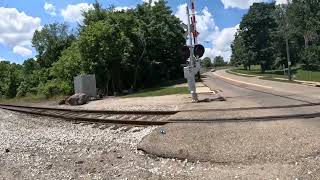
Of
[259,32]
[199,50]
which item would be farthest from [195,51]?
[259,32]

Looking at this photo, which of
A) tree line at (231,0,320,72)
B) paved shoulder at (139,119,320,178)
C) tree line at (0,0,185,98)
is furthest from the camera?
tree line at (231,0,320,72)

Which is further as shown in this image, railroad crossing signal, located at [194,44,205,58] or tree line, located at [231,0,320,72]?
tree line, located at [231,0,320,72]

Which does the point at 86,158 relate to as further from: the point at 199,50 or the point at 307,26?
the point at 307,26

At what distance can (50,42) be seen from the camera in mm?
96188

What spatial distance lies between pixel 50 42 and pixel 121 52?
1988 inches

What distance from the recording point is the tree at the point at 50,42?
3770 inches

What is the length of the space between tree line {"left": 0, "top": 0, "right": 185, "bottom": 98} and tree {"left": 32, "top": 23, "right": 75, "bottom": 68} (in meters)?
8.60

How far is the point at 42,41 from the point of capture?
97.6 meters

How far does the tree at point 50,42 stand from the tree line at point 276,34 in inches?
1501

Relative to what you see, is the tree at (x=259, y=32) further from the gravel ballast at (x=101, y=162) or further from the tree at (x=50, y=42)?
the gravel ballast at (x=101, y=162)

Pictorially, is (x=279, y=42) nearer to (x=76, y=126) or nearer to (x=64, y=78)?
(x=64, y=78)

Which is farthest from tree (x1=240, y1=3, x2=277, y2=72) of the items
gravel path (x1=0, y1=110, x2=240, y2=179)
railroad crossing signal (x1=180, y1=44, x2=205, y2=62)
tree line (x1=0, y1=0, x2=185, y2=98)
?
gravel path (x1=0, y1=110, x2=240, y2=179)

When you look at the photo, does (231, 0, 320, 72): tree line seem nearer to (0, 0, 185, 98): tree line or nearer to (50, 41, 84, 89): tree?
(0, 0, 185, 98): tree line

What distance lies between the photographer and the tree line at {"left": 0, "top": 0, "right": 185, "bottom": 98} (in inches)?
1887
